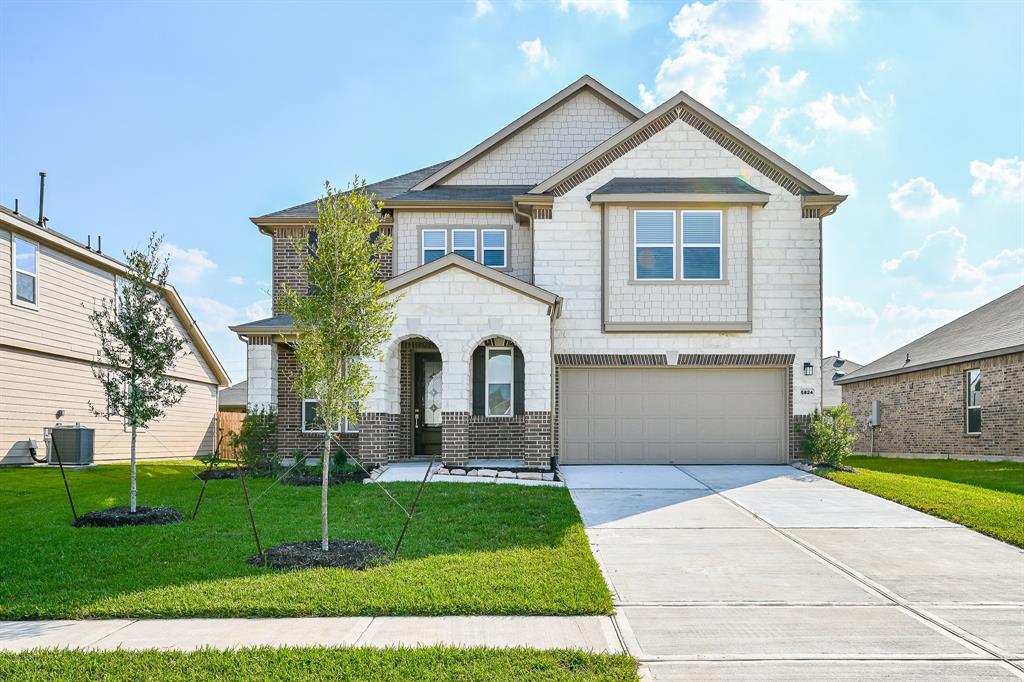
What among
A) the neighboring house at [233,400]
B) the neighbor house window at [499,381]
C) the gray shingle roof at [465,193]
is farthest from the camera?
the neighboring house at [233,400]

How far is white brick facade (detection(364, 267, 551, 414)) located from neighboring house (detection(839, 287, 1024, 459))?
11.9 metres

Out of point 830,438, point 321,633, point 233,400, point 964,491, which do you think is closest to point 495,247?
point 830,438

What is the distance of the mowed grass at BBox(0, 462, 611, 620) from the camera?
6066 mm

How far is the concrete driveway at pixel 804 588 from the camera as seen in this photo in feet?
16.8

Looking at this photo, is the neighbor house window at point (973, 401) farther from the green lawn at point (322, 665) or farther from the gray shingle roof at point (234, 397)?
the gray shingle roof at point (234, 397)

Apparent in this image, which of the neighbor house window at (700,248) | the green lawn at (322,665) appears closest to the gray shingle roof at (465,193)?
the neighbor house window at (700,248)

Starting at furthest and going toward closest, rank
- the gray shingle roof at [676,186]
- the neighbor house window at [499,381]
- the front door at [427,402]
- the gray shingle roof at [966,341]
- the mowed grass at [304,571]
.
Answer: the gray shingle roof at [966,341] → the front door at [427,402] → the neighbor house window at [499,381] → the gray shingle roof at [676,186] → the mowed grass at [304,571]

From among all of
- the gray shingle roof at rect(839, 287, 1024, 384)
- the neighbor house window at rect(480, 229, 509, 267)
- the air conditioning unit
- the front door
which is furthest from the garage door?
the air conditioning unit

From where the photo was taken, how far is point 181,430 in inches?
926

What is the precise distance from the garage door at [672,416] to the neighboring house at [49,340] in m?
9.14

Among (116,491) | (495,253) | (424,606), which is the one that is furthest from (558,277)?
(424,606)

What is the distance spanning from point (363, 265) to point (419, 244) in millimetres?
9360

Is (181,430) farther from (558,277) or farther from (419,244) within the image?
(558,277)

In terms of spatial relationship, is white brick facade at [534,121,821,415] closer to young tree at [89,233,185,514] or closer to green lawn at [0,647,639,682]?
young tree at [89,233,185,514]
